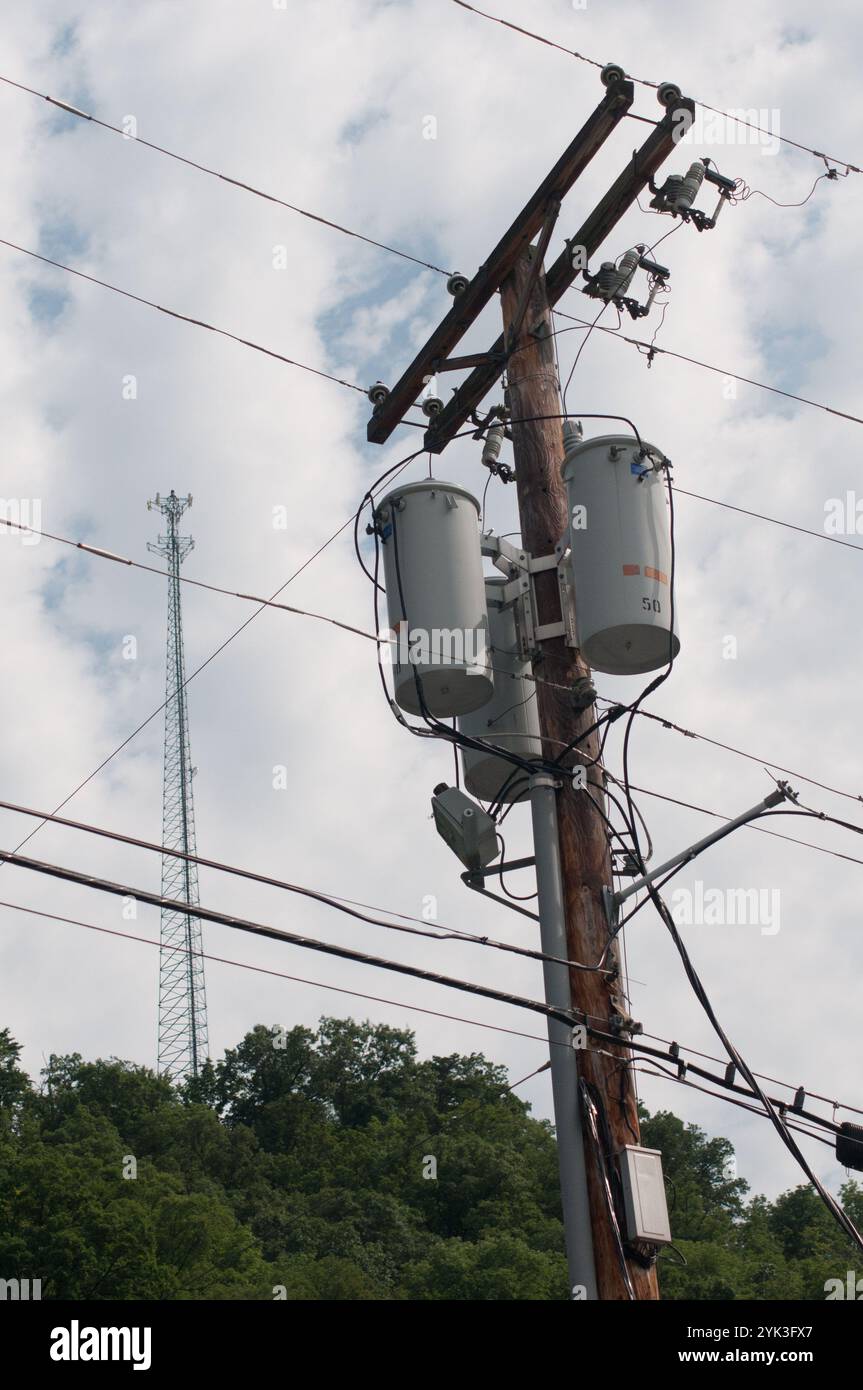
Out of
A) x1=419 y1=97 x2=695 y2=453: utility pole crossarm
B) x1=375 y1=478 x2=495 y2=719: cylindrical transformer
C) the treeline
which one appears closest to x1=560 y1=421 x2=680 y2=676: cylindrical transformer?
x1=375 y1=478 x2=495 y2=719: cylindrical transformer

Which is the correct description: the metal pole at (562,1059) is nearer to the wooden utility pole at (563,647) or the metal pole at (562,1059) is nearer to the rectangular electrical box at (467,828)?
the wooden utility pole at (563,647)

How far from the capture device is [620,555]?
912cm

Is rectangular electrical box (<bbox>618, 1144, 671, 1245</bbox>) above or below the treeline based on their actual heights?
below

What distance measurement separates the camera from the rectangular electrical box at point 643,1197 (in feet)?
26.3

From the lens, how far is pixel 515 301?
10.5 m

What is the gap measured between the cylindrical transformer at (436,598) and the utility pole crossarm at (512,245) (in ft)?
5.23

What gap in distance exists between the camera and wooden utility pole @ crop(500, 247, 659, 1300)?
8234mm

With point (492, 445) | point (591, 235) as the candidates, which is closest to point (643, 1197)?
point (492, 445)

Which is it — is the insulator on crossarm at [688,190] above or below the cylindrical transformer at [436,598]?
above

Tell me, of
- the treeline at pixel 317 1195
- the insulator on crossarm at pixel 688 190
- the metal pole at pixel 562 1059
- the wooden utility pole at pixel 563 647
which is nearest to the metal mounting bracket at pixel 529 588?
the wooden utility pole at pixel 563 647

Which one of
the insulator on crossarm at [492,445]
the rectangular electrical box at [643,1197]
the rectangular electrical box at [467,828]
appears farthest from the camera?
the insulator on crossarm at [492,445]

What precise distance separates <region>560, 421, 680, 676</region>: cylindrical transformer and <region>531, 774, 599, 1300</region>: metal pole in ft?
3.06

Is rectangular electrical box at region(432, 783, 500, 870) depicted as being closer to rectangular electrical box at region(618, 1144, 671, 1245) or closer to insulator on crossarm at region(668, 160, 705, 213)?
rectangular electrical box at region(618, 1144, 671, 1245)
